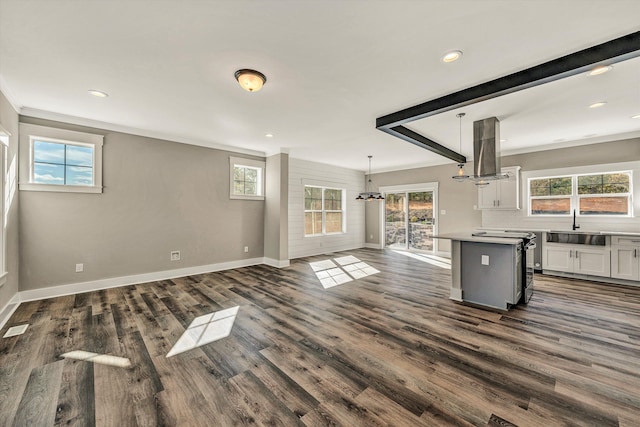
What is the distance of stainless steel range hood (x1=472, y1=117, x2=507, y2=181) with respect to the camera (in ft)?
13.2

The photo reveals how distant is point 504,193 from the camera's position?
235 inches

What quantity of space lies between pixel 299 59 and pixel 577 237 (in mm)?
5954

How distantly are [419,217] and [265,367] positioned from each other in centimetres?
699

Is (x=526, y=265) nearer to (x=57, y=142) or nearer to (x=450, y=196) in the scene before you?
(x=450, y=196)

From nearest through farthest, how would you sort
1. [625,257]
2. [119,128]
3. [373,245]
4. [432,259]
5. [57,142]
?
[57,142] → [119,128] → [625,257] → [432,259] → [373,245]

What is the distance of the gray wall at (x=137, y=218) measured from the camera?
12.5ft

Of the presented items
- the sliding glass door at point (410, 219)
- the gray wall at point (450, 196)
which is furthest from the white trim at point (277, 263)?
the gray wall at point (450, 196)

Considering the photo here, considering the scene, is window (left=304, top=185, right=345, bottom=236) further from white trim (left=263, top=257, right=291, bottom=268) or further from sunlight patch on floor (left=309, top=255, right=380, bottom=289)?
white trim (left=263, top=257, right=291, bottom=268)

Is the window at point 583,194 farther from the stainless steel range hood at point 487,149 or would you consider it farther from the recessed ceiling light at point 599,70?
the recessed ceiling light at point 599,70

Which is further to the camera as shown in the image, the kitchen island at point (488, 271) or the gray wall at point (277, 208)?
the gray wall at point (277, 208)

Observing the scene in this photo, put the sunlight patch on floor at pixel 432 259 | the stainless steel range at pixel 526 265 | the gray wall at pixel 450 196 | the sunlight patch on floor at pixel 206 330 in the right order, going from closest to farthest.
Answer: the sunlight patch on floor at pixel 206 330 → the stainless steel range at pixel 526 265 → the sunlight patch on floor at pixel 432 259 → the gray wall at pixel 450 196

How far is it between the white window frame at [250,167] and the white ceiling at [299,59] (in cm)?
144

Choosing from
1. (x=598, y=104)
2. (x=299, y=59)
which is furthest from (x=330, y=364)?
(x=598, y=104)

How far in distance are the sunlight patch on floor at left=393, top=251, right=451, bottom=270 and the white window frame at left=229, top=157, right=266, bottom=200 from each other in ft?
14.8
